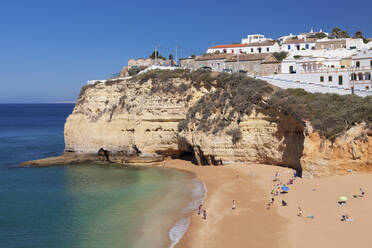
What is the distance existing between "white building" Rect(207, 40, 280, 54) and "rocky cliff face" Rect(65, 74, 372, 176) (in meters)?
23.6

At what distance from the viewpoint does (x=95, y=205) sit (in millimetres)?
25312

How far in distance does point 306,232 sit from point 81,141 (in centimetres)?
3040

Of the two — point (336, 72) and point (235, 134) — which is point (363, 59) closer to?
point (336, 72)

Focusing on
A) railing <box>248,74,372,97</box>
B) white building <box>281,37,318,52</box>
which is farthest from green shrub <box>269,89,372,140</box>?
white building <box>281,37,318,52</box>

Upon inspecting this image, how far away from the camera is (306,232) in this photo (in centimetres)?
1858

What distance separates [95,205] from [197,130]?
43.7 feet

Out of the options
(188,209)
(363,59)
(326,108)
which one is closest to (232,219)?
(188,209)

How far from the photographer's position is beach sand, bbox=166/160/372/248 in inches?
707

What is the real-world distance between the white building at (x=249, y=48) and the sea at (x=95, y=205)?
31291mm

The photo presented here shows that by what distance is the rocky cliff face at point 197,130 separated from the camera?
85.7 ft

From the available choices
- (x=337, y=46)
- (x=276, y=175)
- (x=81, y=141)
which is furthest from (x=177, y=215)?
(x=337, y=46)

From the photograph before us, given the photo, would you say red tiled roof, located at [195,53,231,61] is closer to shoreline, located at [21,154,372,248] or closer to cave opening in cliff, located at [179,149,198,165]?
cave opening in cliff, located at [179,149,198,165]

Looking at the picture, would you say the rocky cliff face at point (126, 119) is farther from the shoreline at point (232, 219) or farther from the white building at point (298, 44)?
Result: the white building at point (298, 44)

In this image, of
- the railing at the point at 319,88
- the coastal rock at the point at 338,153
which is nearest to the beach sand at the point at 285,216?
the coastal rock at the point at 338,153
